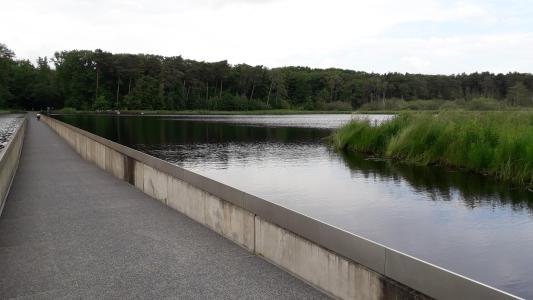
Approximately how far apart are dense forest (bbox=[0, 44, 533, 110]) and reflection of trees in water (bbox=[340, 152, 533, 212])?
9431 cm

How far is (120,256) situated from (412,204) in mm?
8561

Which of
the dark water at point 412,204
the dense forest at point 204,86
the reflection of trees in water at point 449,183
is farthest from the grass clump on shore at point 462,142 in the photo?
the dense forest at point 204,86

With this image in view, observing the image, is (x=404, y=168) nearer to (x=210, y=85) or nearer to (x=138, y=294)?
(x=138, y=294)

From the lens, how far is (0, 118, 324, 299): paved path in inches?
198

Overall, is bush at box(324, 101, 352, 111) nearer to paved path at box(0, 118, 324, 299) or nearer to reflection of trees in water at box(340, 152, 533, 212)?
reflection of trees in water at box(340, 152, 533, 212)

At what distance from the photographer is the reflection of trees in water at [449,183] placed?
12.9 m

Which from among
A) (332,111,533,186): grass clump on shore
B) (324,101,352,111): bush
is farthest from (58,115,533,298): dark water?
(324,101,352,111): bush

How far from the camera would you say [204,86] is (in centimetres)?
13038

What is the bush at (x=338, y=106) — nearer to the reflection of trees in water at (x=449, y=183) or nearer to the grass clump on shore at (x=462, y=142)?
the grass clump on shore at (x=462, y=142)

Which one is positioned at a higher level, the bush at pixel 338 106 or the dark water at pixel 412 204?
the bush at pixel 338 106

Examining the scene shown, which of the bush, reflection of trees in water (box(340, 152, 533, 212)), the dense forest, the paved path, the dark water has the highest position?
the dense forest

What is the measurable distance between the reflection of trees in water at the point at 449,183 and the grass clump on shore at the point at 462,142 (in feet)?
1.81

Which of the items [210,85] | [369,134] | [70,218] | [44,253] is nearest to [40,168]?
[70,218]

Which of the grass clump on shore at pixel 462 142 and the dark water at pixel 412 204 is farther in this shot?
the grass clump on shore at pixel 462 142
